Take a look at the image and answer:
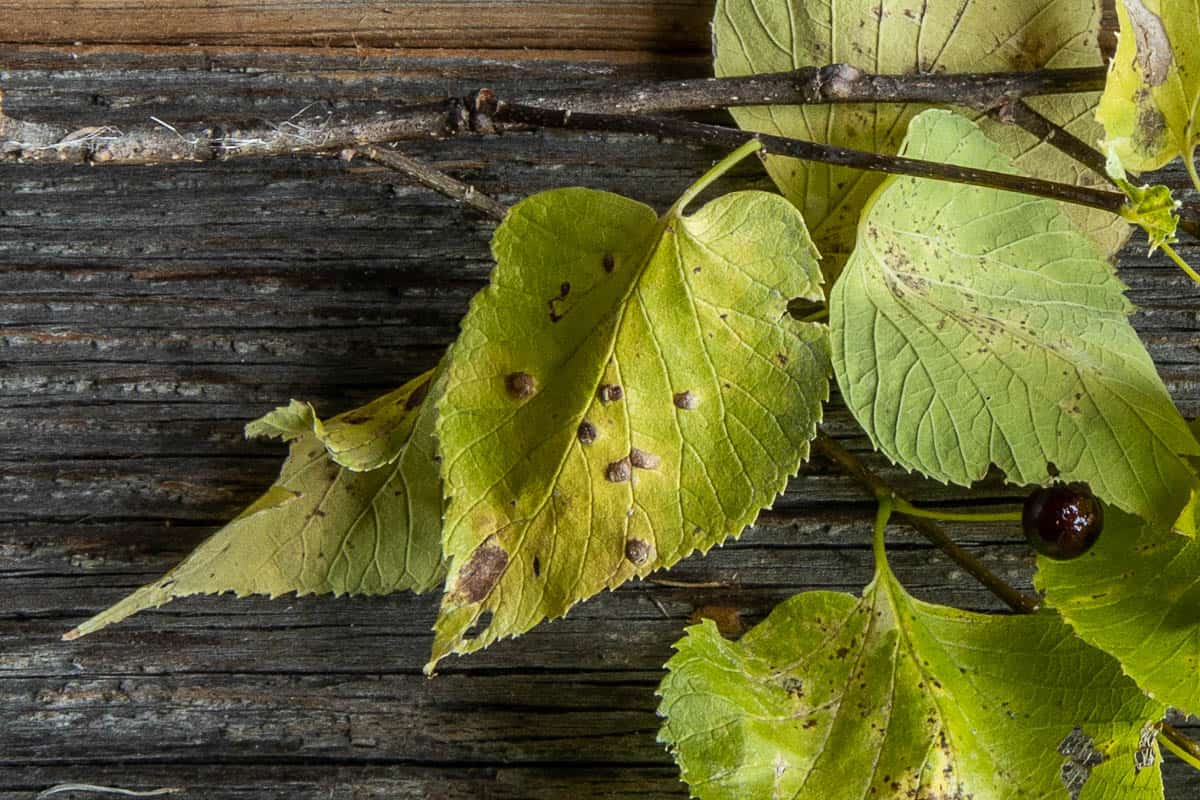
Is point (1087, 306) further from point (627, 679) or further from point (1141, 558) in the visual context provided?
point (627, 679)

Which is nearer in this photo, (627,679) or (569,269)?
(569,269)

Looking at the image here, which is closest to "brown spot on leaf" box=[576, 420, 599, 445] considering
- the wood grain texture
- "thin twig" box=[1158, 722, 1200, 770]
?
the wood grain texture

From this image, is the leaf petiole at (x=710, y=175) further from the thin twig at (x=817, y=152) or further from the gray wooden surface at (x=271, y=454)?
the gray wooden surface at (x=271, y=454)

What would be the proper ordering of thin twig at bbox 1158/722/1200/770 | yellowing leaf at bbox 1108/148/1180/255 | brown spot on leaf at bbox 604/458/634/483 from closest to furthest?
yellowing leaf at bbox 1108/148/1180/255, brown spot on leaf at bbox 604/458/634/483, thin twig at bbox 1158/722/1200/770

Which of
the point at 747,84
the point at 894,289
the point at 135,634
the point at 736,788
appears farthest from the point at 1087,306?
the point at 135,634

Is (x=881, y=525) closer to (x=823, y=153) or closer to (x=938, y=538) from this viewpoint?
(x=938, y=538)

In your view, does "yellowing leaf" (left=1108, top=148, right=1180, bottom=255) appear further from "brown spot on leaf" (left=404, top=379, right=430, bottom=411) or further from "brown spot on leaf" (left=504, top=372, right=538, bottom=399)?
"brown spot on leaf" (left=404, top=379, right=430, bottom=411)

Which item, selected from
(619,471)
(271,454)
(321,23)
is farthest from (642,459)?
(321,23)

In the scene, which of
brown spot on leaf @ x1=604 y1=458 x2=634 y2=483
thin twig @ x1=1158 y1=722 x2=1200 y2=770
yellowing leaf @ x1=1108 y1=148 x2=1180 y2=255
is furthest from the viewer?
thin twig @ x1=1158 y1=722 x2=1200 y2=770
